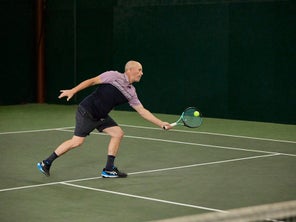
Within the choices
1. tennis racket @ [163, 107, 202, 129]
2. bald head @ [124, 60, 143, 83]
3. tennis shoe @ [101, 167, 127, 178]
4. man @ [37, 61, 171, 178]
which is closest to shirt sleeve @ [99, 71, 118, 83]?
man @ [37, 61, 171, 178]

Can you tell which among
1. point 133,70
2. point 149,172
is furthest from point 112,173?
point 133,70

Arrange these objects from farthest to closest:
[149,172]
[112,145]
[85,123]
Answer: [149,172] < [112,145] < [85,123]

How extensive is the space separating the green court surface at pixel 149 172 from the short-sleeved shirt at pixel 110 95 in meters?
0.76

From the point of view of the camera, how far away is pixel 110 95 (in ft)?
26.5

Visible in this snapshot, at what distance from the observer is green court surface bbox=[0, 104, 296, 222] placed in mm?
6754

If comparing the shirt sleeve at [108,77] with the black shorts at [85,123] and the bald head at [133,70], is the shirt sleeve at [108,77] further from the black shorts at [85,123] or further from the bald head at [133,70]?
the black shorts at [85,123]

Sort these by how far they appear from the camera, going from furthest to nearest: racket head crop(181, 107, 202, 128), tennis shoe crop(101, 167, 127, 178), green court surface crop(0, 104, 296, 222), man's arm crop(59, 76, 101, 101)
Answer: tennis shoe crop(101, 167, 127, 178)
racket head crop(181, 107, 202, 128)
man's arm crop(59, 76, 101, 101)
green court surface crop(0, 104, 296, 222)

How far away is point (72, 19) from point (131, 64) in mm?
9156

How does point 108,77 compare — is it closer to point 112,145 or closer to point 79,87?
point 79,87

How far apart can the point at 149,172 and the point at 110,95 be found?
115cm

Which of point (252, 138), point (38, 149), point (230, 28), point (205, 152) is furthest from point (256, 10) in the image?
point (38, 149)

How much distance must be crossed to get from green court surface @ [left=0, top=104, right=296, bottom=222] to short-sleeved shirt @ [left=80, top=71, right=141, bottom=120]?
2.49ft

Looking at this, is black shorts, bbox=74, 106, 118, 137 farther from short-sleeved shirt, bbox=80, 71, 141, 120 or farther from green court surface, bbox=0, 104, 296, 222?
green court surface, bbox=0, 104, 296, 222

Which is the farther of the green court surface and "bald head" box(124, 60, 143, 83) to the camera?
"bald head" box(124, 60, 143, 83)
